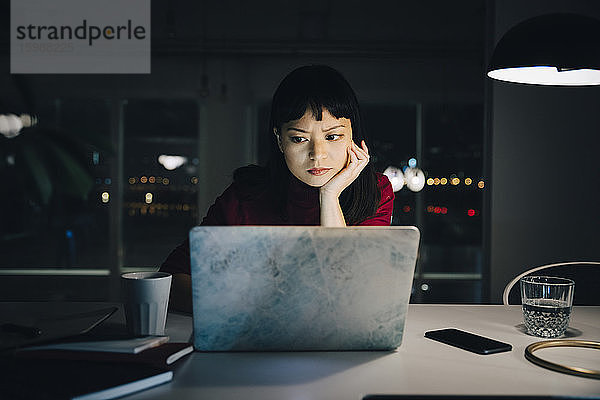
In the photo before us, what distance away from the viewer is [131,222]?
7.32m

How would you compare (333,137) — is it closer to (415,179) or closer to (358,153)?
(358,153)

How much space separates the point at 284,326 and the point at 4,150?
550 mm

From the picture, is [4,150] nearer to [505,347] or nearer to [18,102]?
[18,102]

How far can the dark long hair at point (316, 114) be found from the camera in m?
1.63

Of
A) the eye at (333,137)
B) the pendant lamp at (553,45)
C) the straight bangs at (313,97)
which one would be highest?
the pendant lamp at (553,45)

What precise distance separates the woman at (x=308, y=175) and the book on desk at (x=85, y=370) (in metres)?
0.46

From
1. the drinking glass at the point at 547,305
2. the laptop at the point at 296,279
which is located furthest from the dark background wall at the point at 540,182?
the laptop at the point at 296,279

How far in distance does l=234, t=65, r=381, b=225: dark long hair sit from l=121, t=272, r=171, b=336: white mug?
676mm

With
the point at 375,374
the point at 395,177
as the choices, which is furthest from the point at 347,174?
the point at 395,177

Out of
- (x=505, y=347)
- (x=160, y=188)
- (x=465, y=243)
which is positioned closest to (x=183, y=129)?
(x=160, y=188)

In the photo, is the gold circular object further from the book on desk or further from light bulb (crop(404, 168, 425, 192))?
light bulb (crop(404, 168, 425, 192))

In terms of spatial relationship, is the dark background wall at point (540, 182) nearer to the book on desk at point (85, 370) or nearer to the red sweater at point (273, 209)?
the red sweater at point (273, 209)

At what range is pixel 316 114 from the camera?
1.62 meters

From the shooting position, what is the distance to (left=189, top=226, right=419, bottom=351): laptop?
0.99 meters
